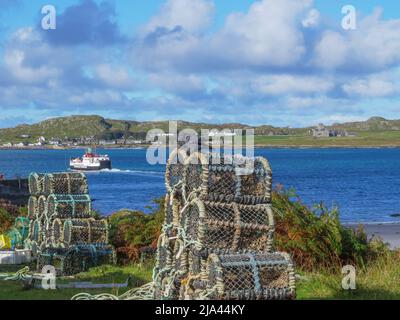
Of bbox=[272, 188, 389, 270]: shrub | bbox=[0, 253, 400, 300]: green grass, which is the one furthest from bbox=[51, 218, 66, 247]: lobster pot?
bbox=[272, 188, 389, 270]: shrub

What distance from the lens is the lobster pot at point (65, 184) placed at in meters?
15.9

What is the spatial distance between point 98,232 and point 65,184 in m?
1.69

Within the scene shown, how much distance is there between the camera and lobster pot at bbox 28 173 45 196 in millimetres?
16250

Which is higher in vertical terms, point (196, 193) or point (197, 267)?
point (196, 193)

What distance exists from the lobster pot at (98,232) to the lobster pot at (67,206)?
0.70 metres

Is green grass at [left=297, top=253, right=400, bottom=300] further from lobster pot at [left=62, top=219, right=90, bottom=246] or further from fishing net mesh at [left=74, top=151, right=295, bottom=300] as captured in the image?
lobster pot at [left=62, top=219, right=90, bottom=246]

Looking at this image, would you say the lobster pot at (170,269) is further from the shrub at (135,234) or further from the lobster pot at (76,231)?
the lobster pot at (76,231)

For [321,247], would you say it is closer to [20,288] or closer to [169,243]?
[169,243]

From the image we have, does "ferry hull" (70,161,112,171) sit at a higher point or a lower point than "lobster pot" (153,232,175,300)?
lower

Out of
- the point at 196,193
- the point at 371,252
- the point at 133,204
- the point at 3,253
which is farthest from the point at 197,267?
the point at 133,204

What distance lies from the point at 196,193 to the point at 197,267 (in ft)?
3.28

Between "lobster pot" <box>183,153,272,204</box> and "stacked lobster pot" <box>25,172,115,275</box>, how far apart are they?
4995 millimetres
